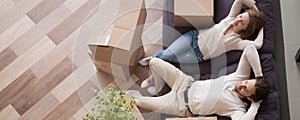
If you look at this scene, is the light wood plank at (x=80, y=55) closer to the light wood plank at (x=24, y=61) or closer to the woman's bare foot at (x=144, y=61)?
the light wood plank at (x=24, y=61)

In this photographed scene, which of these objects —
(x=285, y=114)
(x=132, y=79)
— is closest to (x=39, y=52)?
(x=132, y=79)

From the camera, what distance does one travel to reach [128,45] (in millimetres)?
2201

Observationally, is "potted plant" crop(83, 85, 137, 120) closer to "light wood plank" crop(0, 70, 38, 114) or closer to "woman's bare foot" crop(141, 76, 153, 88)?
"woman's bare foot" crop(141, 76, 153, 88)

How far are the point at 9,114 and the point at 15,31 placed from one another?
500mm

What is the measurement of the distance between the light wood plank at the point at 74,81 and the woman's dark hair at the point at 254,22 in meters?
0.87

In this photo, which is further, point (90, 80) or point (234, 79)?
point (90, 80)

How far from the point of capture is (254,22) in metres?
2.26

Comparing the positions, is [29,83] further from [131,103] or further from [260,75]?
[260,75]

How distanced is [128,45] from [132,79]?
31cm

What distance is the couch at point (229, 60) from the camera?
7.05 feet

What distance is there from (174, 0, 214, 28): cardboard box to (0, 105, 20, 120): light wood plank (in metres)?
0.98

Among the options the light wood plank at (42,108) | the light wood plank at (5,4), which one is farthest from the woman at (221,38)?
the light wood plank at (5,4)

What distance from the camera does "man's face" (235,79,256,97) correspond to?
2.12 m

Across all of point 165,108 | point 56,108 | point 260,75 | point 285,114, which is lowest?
point 285,114
